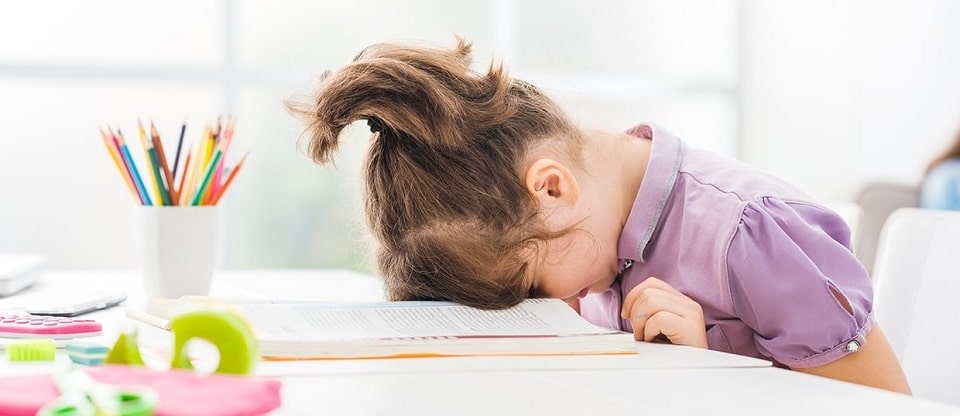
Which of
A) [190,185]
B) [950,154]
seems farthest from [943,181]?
[190,185]

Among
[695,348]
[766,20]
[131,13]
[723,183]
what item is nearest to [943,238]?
[723,183]

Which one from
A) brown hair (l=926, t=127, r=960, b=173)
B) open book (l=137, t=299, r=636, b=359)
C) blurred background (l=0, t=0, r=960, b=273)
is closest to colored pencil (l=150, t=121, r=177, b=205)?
open book (l=137, t=299, r=636, b=359)

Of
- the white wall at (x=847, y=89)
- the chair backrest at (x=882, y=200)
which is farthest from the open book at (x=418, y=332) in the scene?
the white wall at (x=847, y=89)

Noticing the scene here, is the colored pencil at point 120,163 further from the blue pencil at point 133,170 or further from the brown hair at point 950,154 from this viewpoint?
the brown hair at point 950,154

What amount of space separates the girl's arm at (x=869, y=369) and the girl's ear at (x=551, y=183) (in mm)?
259

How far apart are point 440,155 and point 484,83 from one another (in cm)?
8

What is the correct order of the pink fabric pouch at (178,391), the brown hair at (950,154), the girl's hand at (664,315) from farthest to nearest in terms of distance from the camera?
A: 1. the brown hair at (950,154)
2. the girl's hand at (664,315)
3. the pink fabric pouch at (178,391)

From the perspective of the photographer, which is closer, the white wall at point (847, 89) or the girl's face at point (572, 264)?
the girl's face at point (572, 264)

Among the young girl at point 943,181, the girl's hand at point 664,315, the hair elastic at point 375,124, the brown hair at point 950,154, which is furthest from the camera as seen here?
the brown hair at point 950,154

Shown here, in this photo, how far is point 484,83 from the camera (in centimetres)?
97

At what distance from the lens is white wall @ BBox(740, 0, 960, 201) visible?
3.10 m

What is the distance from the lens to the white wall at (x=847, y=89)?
10.2 ft

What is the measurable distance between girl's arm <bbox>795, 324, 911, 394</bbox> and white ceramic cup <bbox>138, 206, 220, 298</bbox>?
2.08 ft

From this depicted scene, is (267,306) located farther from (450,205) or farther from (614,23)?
(614,23)
